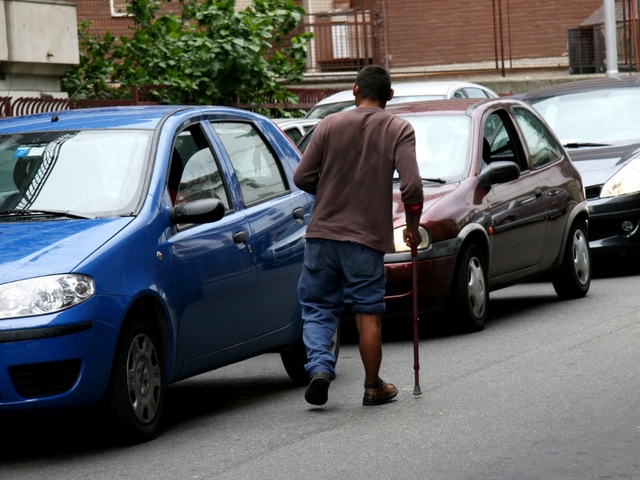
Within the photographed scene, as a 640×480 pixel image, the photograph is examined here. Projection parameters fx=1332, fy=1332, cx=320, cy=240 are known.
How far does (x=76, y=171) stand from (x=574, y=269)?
5.48 metres

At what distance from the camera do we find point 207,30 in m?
18.7

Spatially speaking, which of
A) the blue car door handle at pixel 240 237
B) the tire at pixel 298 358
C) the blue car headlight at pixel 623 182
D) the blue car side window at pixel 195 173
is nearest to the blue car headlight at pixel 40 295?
the blue car side window at pixel 195 173

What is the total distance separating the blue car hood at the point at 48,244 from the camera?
5805mm

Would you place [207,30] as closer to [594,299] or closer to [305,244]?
[594,299]

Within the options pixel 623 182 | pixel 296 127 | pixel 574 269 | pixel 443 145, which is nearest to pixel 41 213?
pixel 443 145

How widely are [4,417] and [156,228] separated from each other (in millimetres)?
1171

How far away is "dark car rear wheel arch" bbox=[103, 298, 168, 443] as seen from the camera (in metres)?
6.02

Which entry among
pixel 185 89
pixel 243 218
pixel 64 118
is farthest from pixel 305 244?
pixel 185 89

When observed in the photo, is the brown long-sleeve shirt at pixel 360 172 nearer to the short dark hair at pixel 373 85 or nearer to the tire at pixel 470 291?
the short dark hair at pixel 373 85

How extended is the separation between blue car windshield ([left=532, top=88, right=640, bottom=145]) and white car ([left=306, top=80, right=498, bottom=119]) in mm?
1385

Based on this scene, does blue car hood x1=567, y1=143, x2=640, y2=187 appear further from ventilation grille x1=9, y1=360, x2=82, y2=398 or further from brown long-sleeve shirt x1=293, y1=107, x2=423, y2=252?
ventilation grille x1=9, y1=360, x2=82, y2=398

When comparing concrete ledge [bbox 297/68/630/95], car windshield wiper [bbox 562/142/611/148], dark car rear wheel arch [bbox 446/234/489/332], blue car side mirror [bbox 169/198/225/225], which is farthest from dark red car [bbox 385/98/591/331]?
concrete ledge [bbox 297/68/630/95]

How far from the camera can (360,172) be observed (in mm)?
6871

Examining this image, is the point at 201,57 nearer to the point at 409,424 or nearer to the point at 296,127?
the point at 296,127
